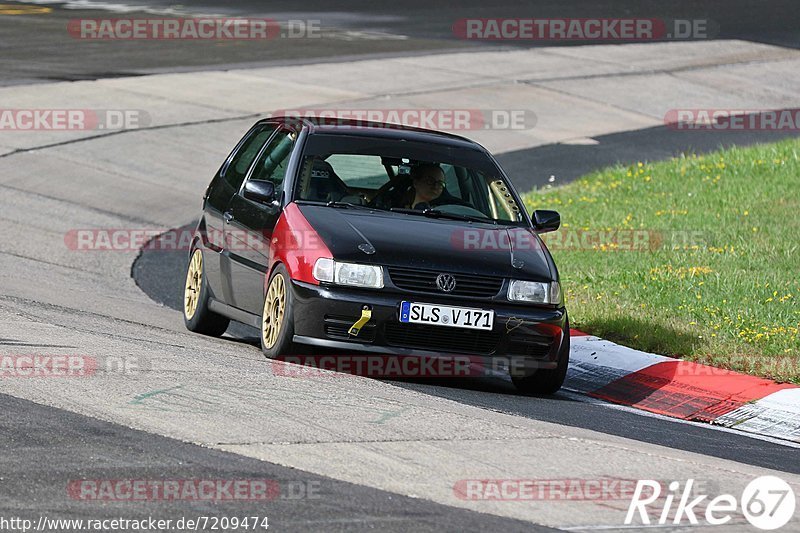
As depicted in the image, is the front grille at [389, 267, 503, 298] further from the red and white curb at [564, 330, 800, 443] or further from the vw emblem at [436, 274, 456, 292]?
the red and white curb at [564, 330, 800, 443]

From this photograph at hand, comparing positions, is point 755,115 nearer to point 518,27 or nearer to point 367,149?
point 518,27


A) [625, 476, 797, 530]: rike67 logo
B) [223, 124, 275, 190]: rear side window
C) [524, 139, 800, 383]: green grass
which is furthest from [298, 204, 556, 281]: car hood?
[625, 476, 797, 530]: rike67 logo

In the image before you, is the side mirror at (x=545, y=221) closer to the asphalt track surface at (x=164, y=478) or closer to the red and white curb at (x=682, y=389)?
the red and white curb at (x=682, y=389)

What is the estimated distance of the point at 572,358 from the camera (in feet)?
35.6

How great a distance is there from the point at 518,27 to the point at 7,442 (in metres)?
28.8

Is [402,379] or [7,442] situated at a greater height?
[7,442]

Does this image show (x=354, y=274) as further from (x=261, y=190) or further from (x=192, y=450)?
(x=192, y=450)

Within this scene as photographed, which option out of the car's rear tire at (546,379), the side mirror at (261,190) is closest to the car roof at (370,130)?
the side mirror at (261,190)

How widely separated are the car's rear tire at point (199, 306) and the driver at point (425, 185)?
176 centimetres

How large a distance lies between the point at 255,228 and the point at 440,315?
1.76 m

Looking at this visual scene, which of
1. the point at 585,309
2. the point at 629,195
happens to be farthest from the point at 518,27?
the point at 585,309

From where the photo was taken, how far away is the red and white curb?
9320 mm

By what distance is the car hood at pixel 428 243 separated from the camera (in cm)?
905

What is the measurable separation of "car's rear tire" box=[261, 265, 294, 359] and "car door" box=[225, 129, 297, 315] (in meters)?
0.25
